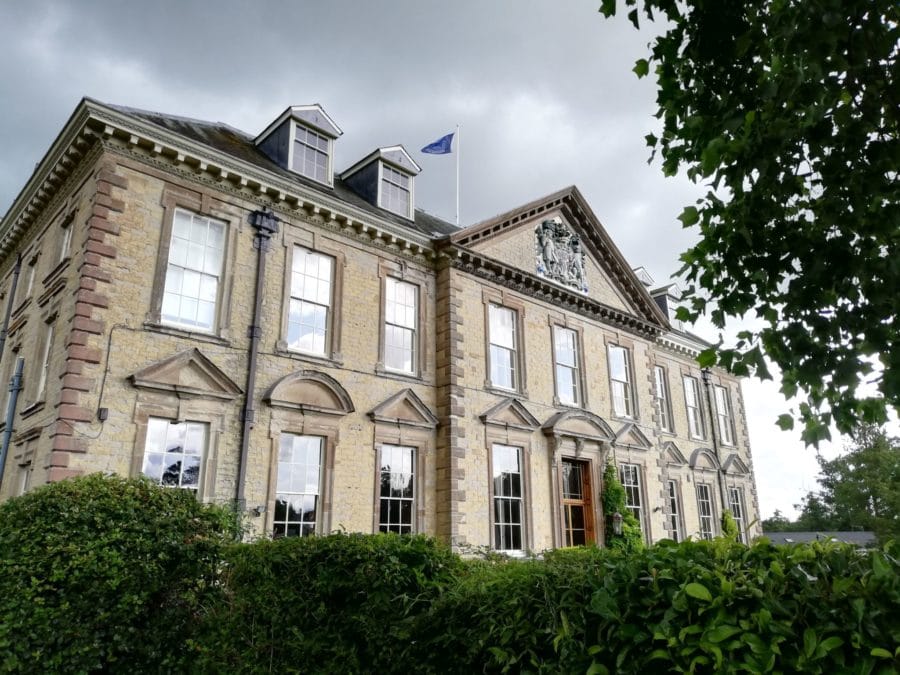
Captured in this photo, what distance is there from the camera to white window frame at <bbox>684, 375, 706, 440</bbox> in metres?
26.7

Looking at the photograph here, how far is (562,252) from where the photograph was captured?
20703mm

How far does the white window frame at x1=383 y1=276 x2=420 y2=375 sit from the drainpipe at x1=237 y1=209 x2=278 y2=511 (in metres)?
3.33

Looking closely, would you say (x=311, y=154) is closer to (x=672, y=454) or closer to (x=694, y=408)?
(x=672, y=454)

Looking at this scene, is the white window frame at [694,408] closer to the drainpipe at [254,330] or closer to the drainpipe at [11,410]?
the drainpipe at [254,330]

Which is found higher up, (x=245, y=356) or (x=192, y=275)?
(x=192, y=275)

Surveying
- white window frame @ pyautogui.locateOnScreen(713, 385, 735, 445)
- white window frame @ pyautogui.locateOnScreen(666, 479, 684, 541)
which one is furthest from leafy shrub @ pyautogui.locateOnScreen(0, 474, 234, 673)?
white window frame @ pyautogui.locateOnScreen(713, 385, 735, 445)

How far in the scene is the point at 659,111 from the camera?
6.13 meters

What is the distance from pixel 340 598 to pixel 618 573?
3.22 meters

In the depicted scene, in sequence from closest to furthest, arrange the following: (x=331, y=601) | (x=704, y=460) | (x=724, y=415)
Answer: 1. (x=331, y=601)
2. (x=704, y=460)
3. (x=724, y=415)

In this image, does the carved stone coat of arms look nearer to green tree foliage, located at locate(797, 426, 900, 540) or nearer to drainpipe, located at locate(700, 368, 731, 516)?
drainpipe, located at locate(700, 368, 731, 516)

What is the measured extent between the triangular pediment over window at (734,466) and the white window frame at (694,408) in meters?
1.64

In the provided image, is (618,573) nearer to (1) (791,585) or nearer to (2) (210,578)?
(1) (791,585)

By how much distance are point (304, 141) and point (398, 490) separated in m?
9.20

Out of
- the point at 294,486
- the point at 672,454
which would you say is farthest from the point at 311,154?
the point at 672,454
